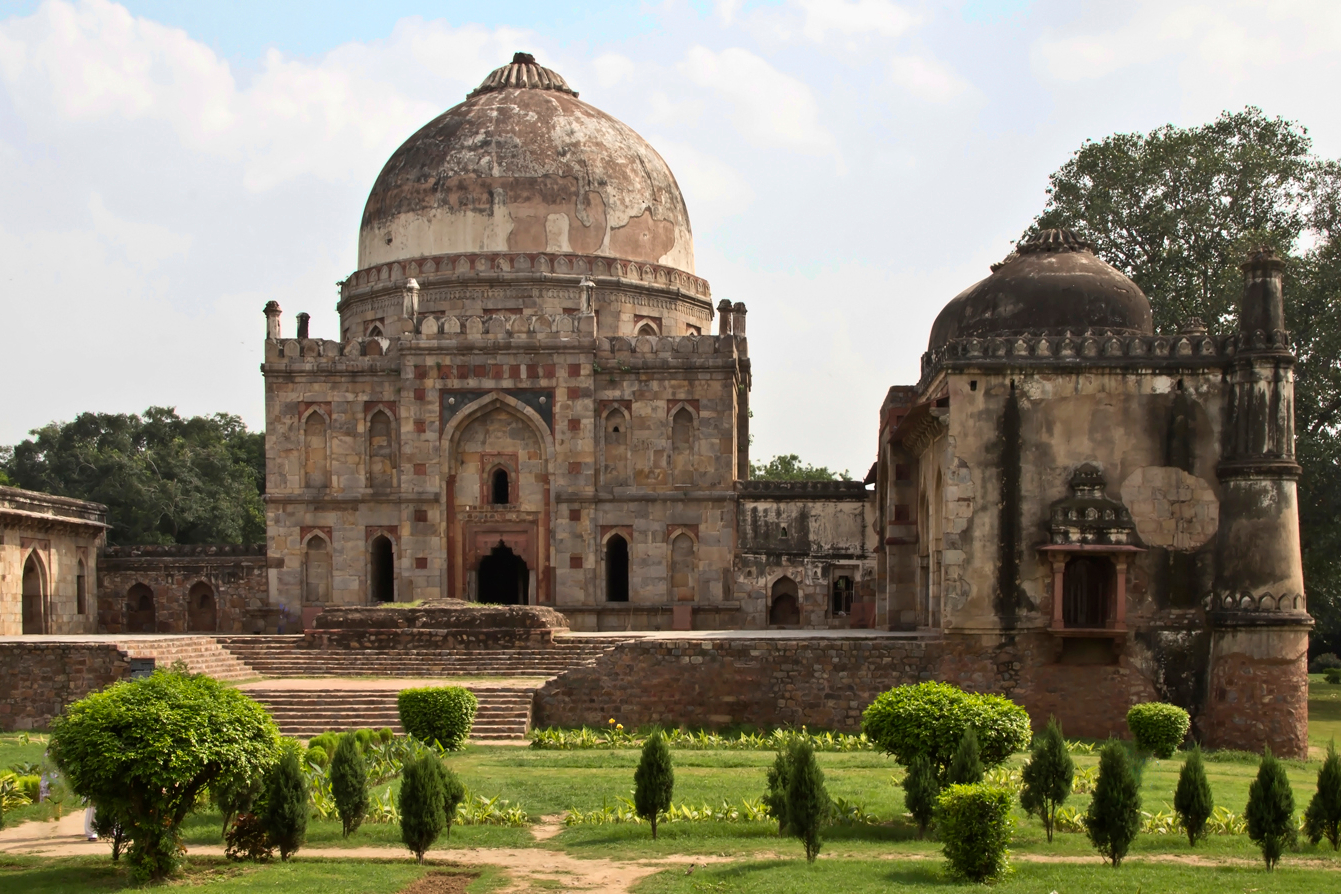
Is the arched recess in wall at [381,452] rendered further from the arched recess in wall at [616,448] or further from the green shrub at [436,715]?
the green shrub at [436,715]

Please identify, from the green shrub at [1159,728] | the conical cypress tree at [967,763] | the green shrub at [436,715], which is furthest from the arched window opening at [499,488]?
the conical cypress tree at [967,763]

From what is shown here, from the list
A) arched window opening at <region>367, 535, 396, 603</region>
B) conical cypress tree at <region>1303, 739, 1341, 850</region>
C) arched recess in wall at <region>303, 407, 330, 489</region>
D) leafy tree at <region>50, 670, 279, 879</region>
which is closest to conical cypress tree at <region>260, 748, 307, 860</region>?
leafy tree at <region>50, 670, 279, 879</region>

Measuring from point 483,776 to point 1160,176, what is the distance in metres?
20.3

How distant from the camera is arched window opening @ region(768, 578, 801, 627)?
95.8 feet

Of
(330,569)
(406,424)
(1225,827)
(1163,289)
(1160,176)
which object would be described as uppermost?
(1160,176)

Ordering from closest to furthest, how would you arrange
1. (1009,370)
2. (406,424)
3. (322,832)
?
1. (322,832)
2. (1009,370)
3. (406,424)

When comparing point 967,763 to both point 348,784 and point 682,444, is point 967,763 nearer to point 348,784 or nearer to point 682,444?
point 348,784

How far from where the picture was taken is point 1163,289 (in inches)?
1128

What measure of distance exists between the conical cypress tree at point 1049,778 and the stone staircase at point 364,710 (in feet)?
25.3

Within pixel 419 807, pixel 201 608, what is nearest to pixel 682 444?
pixel 201 608

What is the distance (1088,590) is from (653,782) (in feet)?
32.0

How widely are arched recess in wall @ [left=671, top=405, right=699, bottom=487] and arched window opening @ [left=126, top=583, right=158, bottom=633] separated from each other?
39.3 feet

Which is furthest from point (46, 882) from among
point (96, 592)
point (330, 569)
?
point (96, 592)

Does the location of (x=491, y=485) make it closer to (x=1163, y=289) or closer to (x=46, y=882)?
(x=1163, y=289)
